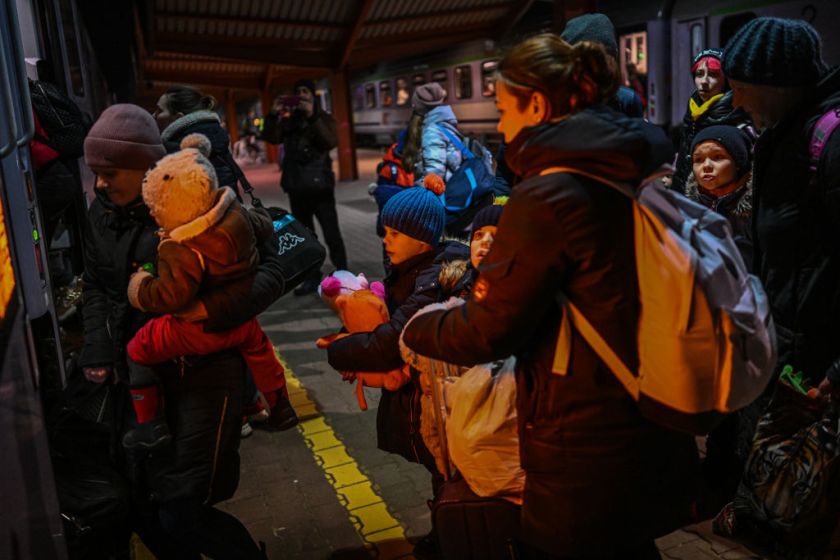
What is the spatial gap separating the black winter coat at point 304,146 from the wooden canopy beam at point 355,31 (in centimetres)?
703

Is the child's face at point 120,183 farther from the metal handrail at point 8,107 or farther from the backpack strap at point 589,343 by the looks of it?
the backpack strap at point 589,343

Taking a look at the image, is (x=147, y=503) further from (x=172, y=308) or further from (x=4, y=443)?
(x=4, y=443)

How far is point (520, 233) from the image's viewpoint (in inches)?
64.5

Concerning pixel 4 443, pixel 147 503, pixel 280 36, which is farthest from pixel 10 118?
pixel 280 36

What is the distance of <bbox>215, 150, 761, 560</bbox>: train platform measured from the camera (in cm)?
312

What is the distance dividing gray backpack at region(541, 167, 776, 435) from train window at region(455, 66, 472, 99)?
1687 centimetres

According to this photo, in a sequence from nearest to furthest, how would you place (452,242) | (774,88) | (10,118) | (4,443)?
(4,443), (10,118), (774,88), (452,242)

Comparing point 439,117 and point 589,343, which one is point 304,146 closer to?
point 439,117

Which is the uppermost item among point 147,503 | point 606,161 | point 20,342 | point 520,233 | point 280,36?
point 280,36

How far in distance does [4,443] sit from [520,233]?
117cm

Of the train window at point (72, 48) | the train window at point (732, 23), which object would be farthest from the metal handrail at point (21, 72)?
the train window at point (732, 23)

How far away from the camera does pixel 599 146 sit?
1.56 m

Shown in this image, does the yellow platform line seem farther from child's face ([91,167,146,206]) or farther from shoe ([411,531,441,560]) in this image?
child's face ([91,167,146,206])

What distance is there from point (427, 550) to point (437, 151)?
10.3 feet
